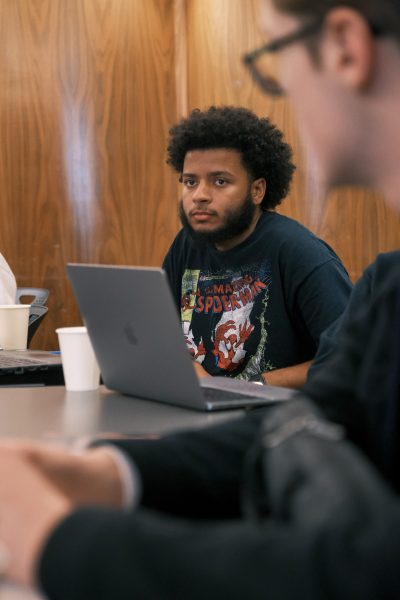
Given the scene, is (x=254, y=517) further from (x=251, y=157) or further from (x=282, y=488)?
(x=251, y=157)

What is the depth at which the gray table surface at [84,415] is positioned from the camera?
1494mm

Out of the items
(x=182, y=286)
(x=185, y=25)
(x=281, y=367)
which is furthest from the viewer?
(x=185, y=25)

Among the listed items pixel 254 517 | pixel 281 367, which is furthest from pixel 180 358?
pixel 281 367

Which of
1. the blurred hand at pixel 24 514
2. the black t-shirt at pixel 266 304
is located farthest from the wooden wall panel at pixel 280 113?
the blurred hand at pixel 24 514

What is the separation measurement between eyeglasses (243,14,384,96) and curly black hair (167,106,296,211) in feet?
6.25

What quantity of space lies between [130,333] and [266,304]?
97 centimetres

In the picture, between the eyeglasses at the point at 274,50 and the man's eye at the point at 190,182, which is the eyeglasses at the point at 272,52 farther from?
the man's eye at the point at 190,182

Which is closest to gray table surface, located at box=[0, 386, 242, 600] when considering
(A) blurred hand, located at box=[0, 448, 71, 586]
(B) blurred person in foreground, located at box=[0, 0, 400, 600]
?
(B) blurred person in foreground, located at box=[0, 0, 400, 600]

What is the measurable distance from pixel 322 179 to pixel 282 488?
14.8 inches

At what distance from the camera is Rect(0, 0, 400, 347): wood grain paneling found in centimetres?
477

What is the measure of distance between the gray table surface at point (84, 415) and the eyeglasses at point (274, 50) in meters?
0.51

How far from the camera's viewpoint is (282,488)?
770 millimetres

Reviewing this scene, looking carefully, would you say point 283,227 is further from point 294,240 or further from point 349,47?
point 349,47

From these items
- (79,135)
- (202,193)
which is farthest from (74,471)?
(79,135)
